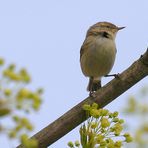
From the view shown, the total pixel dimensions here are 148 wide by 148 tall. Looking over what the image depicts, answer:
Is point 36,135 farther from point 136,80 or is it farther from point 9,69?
point 9,69

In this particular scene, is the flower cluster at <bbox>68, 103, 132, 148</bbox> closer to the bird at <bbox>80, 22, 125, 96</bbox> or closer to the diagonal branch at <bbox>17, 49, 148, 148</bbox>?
the diagonal branch at <bbox>17, 49, 148, 148</bbox>

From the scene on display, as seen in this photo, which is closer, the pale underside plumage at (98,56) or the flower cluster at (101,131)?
the flower cluster at (101,131)

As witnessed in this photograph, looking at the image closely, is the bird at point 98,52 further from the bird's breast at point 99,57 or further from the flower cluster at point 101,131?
the flower cluster at point 101,131

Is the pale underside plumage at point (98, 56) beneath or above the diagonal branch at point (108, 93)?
above

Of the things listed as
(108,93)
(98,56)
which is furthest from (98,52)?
(108,93)

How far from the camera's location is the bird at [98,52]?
6922 millimetres

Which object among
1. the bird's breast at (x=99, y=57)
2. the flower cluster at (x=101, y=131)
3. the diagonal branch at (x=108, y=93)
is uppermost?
the bird's breast at (x=99, y=57)

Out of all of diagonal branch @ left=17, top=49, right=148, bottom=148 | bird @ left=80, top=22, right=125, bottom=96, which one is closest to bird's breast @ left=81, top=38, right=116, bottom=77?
bird @ left=80, top=22, right=125, bottom=96

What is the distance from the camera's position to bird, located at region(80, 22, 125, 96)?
692 cm

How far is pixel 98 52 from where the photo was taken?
704 cm

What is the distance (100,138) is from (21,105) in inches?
35.2

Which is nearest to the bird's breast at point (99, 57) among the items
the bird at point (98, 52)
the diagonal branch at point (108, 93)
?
the bird at point (98, 52)

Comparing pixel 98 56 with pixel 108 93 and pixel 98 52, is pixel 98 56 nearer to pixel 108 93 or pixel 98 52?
pixel 98 52

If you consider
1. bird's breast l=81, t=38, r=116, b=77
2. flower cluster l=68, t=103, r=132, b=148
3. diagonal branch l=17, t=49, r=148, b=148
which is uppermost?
bird's breast l=81, t=38, r=116, b=77
